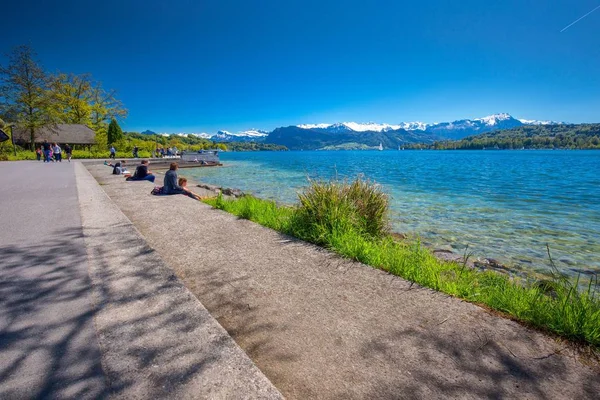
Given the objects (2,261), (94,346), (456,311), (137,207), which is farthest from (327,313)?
(137,207)

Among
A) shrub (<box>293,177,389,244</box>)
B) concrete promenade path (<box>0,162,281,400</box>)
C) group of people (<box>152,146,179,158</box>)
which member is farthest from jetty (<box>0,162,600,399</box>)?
group of people (<box>152,146,179,158</box>)

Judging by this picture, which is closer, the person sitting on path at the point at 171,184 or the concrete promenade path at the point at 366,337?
the concrete promenade path at the point at 366,337

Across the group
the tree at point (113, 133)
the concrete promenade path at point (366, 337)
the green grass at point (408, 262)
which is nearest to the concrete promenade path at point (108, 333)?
the concrete promenade path at point (366, 337)

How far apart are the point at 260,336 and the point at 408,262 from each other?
2564 mm

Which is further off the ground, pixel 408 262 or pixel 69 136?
pixel 69 136

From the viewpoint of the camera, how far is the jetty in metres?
1.89

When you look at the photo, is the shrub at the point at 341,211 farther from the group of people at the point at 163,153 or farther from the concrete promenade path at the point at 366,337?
the group of people at the point at 163,153

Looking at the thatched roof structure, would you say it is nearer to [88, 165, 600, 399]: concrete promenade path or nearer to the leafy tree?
the leafy tree

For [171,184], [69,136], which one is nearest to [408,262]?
[171,184]

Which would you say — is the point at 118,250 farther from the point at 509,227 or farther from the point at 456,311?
the point at 509,227

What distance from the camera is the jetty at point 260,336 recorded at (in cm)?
189

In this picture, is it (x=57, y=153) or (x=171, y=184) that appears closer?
(x=171, y=184)

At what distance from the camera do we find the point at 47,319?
8.25 ft

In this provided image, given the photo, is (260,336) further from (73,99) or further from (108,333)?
(73,99)
